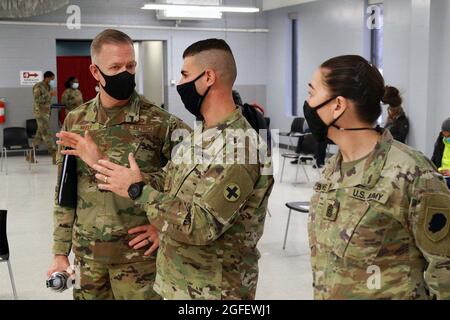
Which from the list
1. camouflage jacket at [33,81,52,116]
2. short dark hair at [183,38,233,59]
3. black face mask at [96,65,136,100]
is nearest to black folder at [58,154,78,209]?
black face mask at [96,65,136,100]

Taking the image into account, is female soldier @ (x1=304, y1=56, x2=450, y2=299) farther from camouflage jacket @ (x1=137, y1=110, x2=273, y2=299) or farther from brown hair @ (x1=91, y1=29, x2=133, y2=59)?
brown hair @ (x1=91, y1=29, x2=133, y2=59)

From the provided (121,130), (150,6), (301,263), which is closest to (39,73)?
(150,6)

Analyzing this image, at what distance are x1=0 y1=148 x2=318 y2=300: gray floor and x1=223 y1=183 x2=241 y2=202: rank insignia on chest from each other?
2.51m

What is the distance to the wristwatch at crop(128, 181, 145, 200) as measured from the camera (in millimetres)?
1906

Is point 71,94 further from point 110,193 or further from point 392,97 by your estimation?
point 110,193

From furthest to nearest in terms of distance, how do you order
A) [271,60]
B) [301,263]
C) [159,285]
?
[271,60] < [301,263] < [159,285]

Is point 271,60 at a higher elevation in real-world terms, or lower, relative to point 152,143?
higher

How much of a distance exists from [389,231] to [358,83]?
44cm

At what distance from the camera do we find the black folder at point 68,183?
2.40 metres

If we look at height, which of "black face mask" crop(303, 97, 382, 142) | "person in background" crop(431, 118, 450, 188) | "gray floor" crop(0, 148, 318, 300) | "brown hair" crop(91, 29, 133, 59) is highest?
"brown hair" crop(91, 29, 133, 59)

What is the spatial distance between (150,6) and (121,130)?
931cm

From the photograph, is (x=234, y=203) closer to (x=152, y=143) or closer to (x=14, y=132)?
(x=152, y=143)

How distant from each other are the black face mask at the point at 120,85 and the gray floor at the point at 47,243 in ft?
7.42

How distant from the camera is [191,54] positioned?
207 centimetres
